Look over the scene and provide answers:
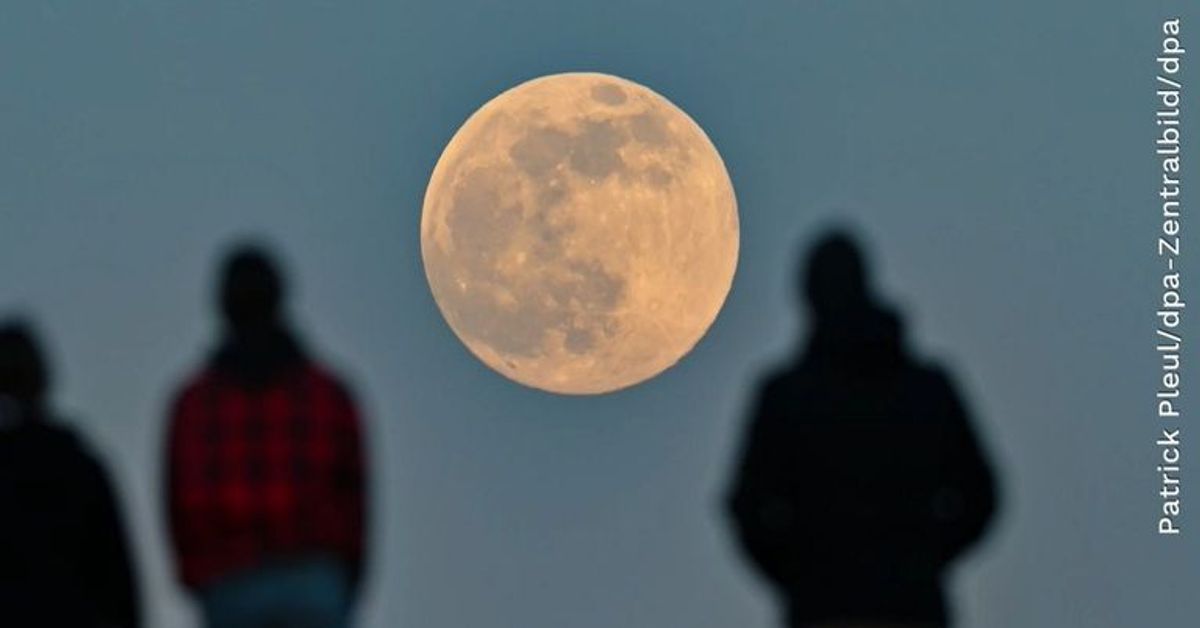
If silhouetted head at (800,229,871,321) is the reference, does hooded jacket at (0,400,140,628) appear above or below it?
below

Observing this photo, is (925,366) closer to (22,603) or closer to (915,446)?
(915,446)

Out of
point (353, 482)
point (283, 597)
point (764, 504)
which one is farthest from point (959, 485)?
point (283, 597)

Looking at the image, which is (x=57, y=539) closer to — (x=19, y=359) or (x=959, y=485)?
(x=19, y=359)

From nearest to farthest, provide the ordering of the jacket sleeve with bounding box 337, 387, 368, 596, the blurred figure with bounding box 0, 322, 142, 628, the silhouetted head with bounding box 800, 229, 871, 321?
the silhouetted head with bounding box 800, 229, 871, 321
the jacket sleeve with bounding box 337, 387, 368, 596
the blurred figure with bounding box 0, 322, 142, 628

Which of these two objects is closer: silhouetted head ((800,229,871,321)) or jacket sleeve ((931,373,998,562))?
silhouetted head ((800,229,871,321))

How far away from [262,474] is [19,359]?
0.88 m

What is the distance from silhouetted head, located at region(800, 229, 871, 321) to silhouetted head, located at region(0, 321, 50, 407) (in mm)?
2531

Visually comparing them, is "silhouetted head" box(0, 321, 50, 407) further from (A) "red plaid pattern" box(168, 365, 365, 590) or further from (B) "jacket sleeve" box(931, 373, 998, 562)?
(B) "jacket sleeve" box(931, 373, 998, 562)

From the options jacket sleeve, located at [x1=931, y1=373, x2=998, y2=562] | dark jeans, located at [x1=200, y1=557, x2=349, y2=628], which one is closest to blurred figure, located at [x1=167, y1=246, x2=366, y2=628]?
dark jeans, located at [x1=200, y1=557, x2=349, y2=628]

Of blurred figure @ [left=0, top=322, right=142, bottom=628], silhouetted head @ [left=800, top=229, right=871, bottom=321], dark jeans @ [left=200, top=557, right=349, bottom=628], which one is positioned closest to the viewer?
silhouetted head @ [left=800, top=229, right=871, bottom=321]

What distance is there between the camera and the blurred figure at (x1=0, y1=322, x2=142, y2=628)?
10.1m

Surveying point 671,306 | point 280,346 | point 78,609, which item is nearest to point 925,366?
point 280,346

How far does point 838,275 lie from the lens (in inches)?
383

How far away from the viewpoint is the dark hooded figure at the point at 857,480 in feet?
32.2
